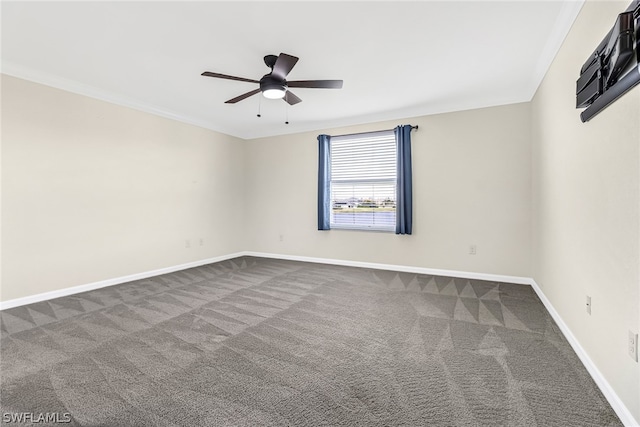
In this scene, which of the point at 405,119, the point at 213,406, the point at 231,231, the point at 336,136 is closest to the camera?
the point at 213,406

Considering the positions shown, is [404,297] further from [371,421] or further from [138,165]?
[138,165]

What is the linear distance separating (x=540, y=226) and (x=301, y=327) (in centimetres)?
304

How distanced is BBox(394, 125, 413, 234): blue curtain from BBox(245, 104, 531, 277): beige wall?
0.47 feet

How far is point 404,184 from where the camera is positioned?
14.5ft

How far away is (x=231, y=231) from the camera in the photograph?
583 cm

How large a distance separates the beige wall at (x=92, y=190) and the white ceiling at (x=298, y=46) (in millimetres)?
364

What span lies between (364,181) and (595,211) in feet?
11.0

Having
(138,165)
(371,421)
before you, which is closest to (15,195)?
(138,165)

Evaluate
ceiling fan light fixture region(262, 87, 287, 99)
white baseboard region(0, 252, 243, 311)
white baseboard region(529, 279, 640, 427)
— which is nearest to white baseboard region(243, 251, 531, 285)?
white baseboard region(529, 279, 640, 427)

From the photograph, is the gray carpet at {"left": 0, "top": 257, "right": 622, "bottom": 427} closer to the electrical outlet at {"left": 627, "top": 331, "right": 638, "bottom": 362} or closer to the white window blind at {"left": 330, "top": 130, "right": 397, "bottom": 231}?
the electrical outlet at {"left": 627, "top": 331, "right": 638, "bottom": 362}

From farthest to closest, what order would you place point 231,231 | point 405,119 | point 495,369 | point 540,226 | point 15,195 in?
1. point 231,231
2. point 405,119
3. point 540,226
4. point 15,195
5. point 495,369

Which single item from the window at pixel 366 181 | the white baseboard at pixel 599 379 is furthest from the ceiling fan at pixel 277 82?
the white baseboard at pixel 599 379

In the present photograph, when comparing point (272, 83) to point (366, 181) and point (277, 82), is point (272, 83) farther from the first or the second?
point (366, 181)

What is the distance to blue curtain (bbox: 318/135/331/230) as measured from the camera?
200 inches
